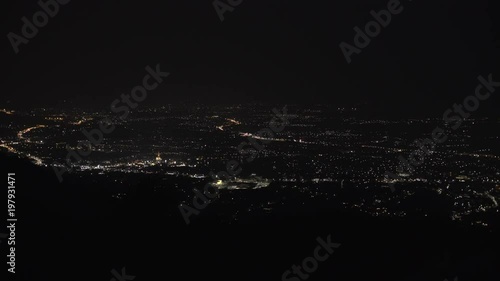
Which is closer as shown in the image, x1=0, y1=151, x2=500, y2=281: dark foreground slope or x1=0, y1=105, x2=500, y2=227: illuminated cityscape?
x1=0, y1=151, x2=500, y2=281: dark foreground slope

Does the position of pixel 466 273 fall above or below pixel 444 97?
below

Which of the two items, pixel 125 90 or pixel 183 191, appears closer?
pixel 183 191

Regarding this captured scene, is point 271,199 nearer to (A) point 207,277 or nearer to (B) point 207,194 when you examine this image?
(B) point 207,194

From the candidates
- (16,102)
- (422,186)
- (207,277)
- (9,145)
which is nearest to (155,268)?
(207,277)

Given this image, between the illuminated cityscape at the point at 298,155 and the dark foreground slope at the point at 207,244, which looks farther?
the illuminated cityscape at the point at 298,155

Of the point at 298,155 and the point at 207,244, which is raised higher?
the point at 298,155

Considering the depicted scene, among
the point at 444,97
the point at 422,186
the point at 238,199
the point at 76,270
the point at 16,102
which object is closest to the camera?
the point at 76,270

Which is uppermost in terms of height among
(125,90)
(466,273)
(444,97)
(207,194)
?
(125,90)

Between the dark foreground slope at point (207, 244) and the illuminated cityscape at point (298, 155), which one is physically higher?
the illuminated cityscape at point (298, 155)

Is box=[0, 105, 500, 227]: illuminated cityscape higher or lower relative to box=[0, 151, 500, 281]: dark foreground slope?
higher

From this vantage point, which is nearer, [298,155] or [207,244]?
[207,244]

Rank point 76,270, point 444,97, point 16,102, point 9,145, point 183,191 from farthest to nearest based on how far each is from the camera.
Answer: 1. point 444,97
2. point 16,102
3. point 9,145
4. point 183,191
5. point 76,270
